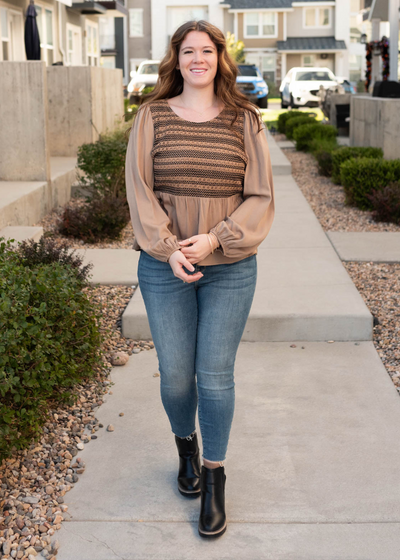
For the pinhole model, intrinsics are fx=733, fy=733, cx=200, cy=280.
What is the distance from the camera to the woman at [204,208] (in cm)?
261

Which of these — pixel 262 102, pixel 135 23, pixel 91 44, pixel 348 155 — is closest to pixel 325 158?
pixel 348 155

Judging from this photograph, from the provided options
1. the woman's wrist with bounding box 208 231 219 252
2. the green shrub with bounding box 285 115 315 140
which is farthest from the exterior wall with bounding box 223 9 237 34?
the woman's wrist with bounding box 208 231 219 252

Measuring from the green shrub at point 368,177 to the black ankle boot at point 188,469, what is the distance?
20.5 ft

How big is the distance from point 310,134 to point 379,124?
4230mm

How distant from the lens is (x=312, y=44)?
46.9 m

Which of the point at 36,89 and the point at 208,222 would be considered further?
the point at 36,89

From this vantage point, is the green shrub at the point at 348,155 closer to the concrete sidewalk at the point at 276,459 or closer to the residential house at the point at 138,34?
the concrete sidewalk at the point at 276,459

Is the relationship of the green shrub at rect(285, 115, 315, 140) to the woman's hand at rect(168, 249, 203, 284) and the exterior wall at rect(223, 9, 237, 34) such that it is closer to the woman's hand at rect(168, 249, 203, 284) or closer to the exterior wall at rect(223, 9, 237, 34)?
the woman's hand at rect(168, 249, 203, 284)

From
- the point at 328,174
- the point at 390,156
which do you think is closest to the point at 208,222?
the point at 390,156

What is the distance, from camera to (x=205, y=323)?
8.67ft

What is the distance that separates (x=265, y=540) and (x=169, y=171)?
1388 mm

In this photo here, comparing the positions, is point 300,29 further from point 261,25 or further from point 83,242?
point 83,242

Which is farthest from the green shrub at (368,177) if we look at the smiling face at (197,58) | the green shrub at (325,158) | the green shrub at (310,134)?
the smiling face at (197,58)

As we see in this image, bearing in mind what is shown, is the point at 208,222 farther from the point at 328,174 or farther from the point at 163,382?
the point at 328,174
